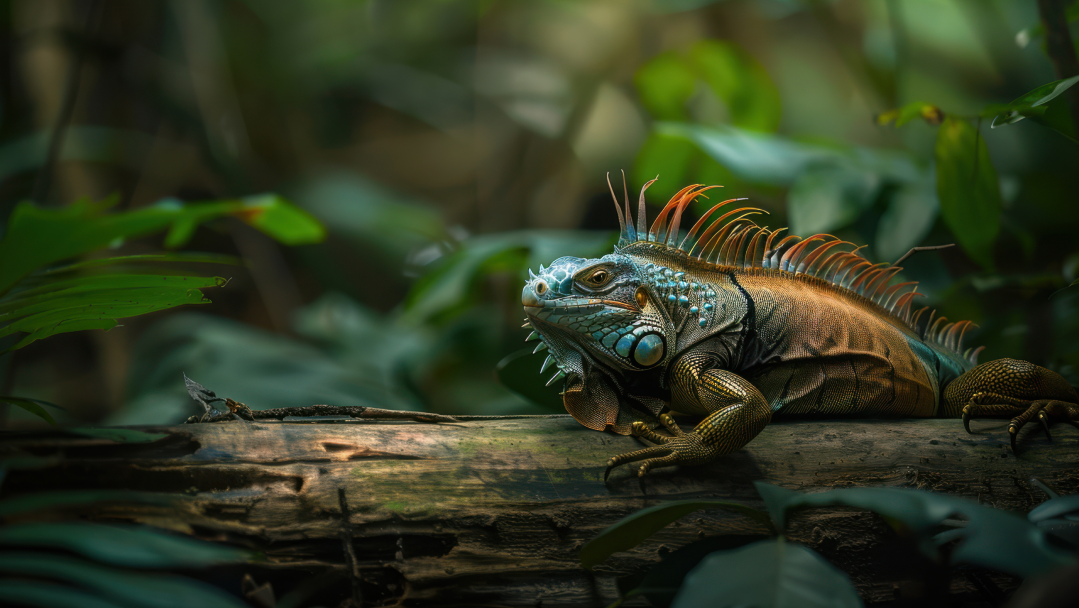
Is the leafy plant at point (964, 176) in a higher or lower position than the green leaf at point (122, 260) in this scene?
lower

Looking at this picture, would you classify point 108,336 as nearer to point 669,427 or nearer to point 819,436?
point 669,427

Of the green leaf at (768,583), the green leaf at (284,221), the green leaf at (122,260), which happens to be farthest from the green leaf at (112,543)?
the green leaf at (284,221)

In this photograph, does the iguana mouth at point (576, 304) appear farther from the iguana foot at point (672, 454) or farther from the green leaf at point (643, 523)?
the green leaf at point (643, 523)


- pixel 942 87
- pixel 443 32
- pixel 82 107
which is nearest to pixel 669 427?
pixel 942 87

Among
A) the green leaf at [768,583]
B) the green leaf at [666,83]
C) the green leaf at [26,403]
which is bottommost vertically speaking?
the green leaf at [768,583]

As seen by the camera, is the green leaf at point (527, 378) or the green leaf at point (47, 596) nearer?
the green leaf at point (47, 596)

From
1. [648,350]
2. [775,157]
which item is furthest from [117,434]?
[775,157]

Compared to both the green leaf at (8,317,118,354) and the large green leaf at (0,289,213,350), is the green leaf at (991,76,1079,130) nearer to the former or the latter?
the large green leaf at (0,289,213,350)
